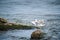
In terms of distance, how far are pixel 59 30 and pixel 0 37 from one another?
3.23 m

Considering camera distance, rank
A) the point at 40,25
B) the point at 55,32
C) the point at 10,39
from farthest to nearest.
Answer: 1. the point at 40,25
2. the point at 55,32
3. the point at 10,39

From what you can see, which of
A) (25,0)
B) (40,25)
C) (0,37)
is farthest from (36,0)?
(0,37)

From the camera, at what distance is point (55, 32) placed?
10.5 metres

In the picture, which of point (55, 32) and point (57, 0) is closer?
point (55, 32)

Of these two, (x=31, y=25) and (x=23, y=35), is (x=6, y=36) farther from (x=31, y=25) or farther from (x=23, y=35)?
(x=31, y=25)

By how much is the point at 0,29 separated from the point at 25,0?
48.1 ft

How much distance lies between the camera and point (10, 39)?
9.62 m

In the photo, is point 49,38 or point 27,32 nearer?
point 49,38


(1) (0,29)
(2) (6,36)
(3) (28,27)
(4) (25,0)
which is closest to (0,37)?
(2) (6,36)

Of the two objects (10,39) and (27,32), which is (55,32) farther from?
(10,39)

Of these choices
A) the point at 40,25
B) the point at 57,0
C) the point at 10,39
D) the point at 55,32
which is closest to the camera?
the point at 10,39

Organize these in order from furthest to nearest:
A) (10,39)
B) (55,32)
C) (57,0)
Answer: (57,0) < (55,32) < (10,39)

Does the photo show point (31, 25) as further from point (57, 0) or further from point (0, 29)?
point (57, 0)

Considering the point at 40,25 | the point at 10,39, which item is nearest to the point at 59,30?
the point at 40,25
